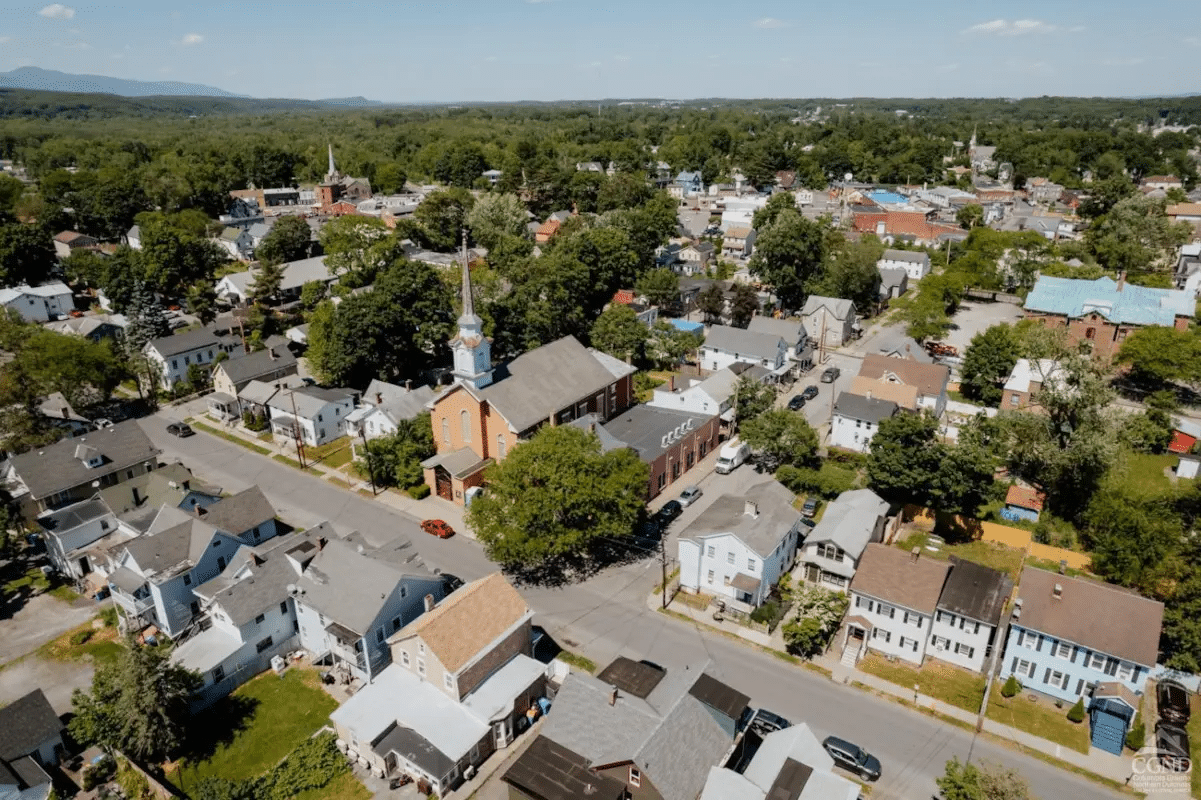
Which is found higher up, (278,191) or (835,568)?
(278,191)

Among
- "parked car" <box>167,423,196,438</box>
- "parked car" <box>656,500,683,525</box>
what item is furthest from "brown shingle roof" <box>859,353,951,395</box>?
"parked car" <box>167,423,196,438</box>

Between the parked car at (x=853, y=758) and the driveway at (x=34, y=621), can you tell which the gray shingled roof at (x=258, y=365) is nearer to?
the driveway at (x=34, y=621)

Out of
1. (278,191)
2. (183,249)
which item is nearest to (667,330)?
(183,249)

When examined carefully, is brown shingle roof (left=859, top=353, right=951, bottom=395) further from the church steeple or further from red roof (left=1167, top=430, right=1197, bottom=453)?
the church steeple

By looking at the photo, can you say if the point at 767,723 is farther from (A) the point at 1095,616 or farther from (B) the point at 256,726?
(B) the point at 256,726

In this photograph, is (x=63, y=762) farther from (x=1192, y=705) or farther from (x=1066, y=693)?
(x=1192, y=705)

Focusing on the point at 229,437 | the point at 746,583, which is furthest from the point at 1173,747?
the point at 229,437
